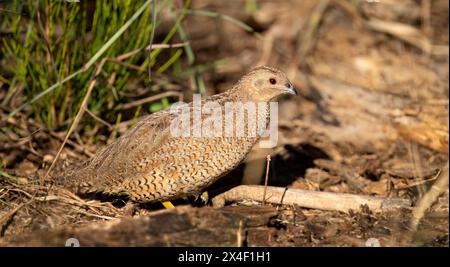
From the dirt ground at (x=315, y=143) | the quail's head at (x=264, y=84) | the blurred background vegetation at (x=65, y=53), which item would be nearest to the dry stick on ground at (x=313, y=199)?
the dirt ground at (x=315, y=143)

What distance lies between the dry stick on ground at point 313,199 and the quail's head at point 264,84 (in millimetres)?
801

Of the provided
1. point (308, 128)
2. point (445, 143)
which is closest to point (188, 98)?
point (308, 128)

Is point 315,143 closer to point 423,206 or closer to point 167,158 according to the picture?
point 423,206

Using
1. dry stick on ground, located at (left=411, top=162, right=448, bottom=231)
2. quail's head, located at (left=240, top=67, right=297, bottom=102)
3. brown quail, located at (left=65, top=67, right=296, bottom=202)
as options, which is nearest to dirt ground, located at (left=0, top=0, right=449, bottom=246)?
dry stick on ground, located at (left=411, top=162, right=448, bottom=231)

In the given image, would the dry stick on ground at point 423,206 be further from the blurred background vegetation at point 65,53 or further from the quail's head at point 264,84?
the blurred background vegetation at point 65,53

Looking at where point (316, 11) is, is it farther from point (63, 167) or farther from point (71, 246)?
point (71, 246)

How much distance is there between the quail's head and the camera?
17.7 feet

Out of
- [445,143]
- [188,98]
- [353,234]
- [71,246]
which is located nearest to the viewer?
[71,246]

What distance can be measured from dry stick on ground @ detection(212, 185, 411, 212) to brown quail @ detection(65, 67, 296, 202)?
49 centimetres

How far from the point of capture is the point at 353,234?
5008 millimetres

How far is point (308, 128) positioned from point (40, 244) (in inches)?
163

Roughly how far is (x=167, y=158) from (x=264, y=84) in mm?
1007

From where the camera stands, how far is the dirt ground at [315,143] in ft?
15.3

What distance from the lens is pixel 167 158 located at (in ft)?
16.8
